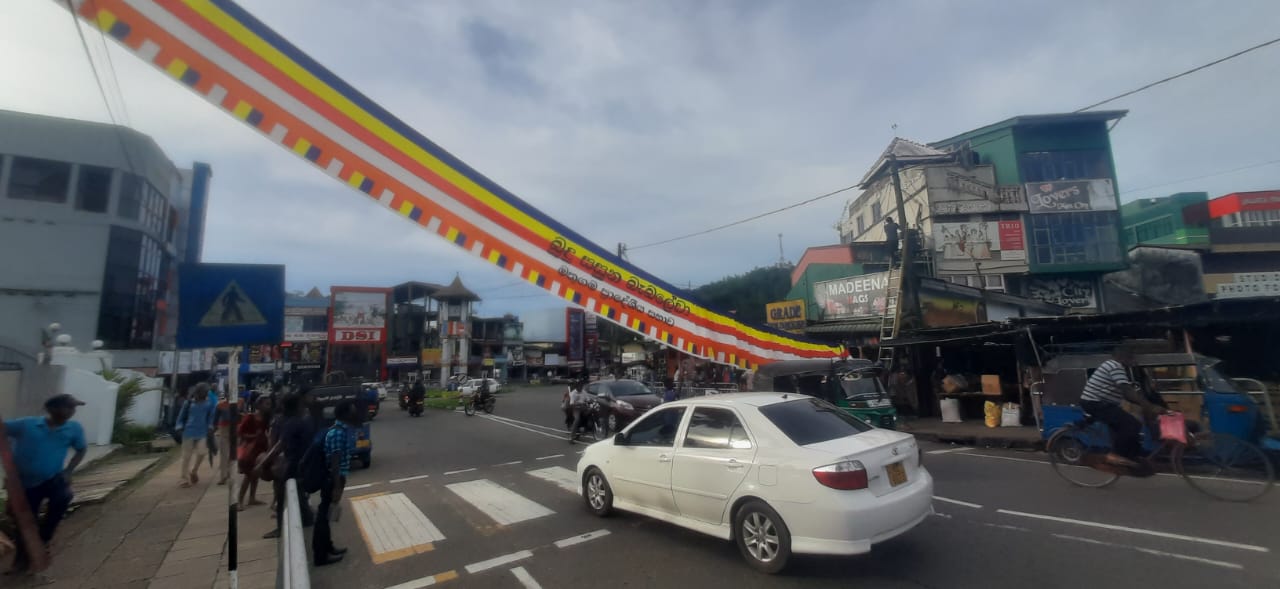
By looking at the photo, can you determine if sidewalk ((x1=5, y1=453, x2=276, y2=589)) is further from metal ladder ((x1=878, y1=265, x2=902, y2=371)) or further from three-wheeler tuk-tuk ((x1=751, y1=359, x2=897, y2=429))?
metal ladder ((x1=878, y1=265, x2=902, y2=371))

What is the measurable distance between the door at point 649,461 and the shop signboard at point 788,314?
22.5m

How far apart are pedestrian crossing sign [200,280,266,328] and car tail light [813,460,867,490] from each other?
5.37 m

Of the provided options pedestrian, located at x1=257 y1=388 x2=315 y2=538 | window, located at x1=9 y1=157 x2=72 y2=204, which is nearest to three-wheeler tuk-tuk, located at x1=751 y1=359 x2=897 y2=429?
pedestrian, located at x1=257 y1=388 x2=315 y2=538

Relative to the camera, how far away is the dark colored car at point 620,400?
44.1 feet

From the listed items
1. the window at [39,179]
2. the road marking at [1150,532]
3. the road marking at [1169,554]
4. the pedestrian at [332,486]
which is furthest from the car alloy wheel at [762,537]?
the window at [39,179]

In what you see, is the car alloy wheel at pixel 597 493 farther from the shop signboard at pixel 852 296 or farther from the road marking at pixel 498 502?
the shop signboard at pixel 852 296

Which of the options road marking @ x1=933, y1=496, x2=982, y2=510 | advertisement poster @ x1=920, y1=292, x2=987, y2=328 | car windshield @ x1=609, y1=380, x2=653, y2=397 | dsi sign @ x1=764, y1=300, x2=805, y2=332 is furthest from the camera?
dsi sign @ x1=764, y1=300, x2=805, y2=332

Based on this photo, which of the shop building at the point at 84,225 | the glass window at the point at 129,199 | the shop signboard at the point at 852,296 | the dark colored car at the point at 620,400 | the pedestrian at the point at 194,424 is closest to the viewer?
the pedestrian at the point at 194,424

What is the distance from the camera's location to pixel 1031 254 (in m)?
27.9

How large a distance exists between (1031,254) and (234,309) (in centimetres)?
3354

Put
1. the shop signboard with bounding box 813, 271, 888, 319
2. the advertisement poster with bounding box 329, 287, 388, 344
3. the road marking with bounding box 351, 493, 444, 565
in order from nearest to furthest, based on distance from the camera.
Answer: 1. the road marking with bounding box 351, 493, 444, 565
2. the shop signboard with bounding box 813, 271, 888, 319
3. the advertisement poster with bounding box 329, 287, 388, 344

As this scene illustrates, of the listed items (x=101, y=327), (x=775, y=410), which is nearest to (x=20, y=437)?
(x=775, y=410)

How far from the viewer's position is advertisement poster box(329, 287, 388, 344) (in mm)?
53375

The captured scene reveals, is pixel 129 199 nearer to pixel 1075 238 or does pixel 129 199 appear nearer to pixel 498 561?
pixel 498 561
